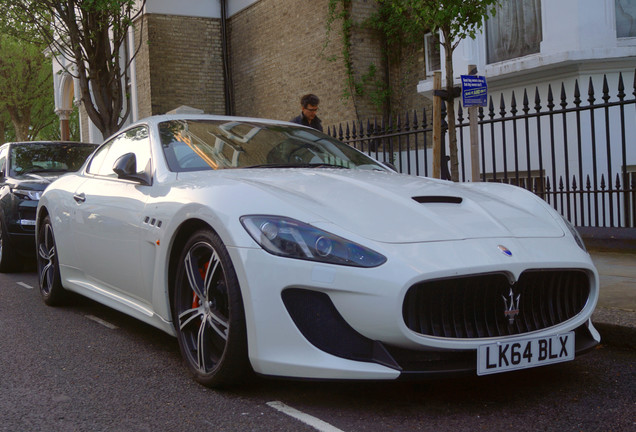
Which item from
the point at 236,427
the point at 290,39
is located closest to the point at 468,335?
the point at 236,427

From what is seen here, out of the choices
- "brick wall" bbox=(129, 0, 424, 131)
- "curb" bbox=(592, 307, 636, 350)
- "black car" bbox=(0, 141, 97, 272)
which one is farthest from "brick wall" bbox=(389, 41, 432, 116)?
"curb" bbox=(592, 307, 636, 350)

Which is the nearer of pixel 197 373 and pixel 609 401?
pixel 609 401

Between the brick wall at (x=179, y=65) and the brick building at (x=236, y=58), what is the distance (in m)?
0.03

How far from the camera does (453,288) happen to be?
2994 millimetres

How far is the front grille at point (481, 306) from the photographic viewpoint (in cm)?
295

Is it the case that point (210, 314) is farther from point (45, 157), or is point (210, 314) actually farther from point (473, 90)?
point (45, 157)

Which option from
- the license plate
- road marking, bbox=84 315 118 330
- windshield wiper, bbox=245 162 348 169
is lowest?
road marking, bbox=84 315 118 330

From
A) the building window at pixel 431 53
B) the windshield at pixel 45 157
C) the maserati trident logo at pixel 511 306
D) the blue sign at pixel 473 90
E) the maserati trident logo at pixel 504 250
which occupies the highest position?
the building window at pixel 431 53

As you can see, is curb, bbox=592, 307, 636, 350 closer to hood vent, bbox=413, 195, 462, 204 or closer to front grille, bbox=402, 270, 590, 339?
front grille, bbox=402, 270, 590, 339

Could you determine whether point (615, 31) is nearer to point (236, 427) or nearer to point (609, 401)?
point (609, 401)

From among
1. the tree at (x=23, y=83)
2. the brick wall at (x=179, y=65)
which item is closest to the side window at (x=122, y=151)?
the brick wall at (x=179, y=65)

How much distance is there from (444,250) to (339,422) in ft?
2.79

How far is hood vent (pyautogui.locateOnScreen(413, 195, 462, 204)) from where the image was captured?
3600 millimetres

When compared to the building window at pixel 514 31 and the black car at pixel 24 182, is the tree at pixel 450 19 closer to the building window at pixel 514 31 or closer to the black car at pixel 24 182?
the building window at pixel 514 31
